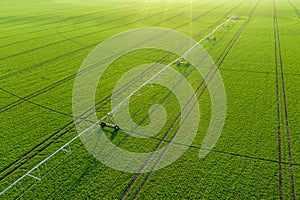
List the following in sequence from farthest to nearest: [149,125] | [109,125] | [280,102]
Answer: [280,102], [149,125], [109,125]

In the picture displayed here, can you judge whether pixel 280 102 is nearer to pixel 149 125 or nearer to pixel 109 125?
pixel 149 125

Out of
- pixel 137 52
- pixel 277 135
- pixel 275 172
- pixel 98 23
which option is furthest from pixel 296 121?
pixel 98 23

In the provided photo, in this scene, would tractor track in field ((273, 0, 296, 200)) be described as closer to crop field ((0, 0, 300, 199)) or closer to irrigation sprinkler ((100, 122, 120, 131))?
crop field ((0, 0, 300, 199))

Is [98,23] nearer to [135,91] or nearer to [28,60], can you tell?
[28,60]

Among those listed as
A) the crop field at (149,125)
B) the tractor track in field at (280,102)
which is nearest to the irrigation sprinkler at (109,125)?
the crop field at (149,125)

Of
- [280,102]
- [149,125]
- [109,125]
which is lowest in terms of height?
[280,102]

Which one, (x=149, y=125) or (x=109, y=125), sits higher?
(x=109, y=125)

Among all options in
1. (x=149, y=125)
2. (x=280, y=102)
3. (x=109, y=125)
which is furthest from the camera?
(x=280, y=102)

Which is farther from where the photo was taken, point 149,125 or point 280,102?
point 280,102

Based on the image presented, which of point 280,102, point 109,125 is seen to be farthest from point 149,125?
point 280,102

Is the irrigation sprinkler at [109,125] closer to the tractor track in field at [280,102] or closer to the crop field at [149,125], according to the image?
the crop field at [149,125]

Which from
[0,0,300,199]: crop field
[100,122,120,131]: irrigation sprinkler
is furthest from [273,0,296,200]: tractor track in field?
[100,122,120,131]: irrigation sprinkler
